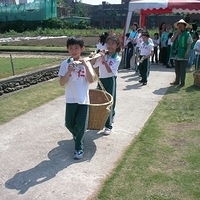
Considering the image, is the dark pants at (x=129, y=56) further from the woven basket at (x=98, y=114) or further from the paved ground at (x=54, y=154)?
the woven basket at (x=98, y=114)

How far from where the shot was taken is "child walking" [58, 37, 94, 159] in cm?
383

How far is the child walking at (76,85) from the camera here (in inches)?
151

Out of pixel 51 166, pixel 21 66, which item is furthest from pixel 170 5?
pixel 51 166

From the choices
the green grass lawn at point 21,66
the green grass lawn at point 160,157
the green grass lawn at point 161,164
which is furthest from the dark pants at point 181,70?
the green grass lawn at point 21,66

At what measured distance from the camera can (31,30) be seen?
165 feet

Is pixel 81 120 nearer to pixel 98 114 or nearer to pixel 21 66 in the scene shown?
pixel 98 114

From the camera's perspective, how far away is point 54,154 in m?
4.34

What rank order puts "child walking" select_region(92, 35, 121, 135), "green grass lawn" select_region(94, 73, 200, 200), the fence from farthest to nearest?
the fence < "child walking" select_region(92, 35, 121, 135) < "green grass lawn" select_region(94, 73, 200, 200)

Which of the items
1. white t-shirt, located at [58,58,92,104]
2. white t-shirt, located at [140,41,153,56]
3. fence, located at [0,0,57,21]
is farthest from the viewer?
fence, located at [0,0,57,21]

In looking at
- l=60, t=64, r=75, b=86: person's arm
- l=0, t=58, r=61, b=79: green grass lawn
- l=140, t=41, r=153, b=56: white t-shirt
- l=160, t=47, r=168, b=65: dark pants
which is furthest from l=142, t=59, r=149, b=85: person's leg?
l=60, t=64, r=75, b=86: person's arm

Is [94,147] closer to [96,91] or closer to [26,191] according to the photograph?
[96,91]

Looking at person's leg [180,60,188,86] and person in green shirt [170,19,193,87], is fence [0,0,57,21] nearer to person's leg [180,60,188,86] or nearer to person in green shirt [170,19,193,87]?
person in green shirt [170,19,193,87]

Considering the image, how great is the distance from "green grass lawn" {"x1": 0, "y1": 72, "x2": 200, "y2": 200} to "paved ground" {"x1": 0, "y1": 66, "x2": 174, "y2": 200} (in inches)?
6.3

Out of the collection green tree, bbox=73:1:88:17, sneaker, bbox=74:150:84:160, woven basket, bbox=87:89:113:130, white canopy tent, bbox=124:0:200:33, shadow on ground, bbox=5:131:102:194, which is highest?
green tree, bbox=73:1:88:17
